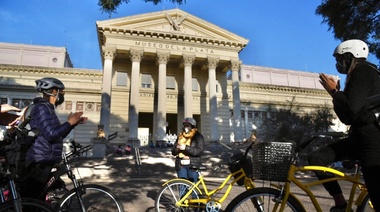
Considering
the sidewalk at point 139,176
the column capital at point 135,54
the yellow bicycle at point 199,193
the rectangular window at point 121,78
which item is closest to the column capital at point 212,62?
the column capital at point 135,54

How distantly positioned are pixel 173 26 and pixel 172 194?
1048 inches

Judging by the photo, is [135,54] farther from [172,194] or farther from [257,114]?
[172,194]

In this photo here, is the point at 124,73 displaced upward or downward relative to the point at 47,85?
upward

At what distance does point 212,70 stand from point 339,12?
57.9 ft

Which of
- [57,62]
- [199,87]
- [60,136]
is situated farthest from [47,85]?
[57,62]

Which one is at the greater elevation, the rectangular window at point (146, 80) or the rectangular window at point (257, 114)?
the rectangular window at point (146, 80)

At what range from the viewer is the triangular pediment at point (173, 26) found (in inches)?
1057

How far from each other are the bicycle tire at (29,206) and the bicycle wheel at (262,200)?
5.08ft

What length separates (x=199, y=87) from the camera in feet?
105

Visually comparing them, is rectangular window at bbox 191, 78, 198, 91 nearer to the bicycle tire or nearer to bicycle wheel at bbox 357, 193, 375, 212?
bicycle wheel at bbox 357, 193, 375, 212

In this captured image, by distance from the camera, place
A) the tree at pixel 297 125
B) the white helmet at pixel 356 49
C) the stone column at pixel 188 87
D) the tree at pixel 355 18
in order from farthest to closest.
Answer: the tree at pixel 297 125 < the stone column at pixel 188 87 < the tree at pixel 355 18 < the white helmet at pixel 356 49

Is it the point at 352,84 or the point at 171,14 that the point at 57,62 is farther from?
the point at 352,84

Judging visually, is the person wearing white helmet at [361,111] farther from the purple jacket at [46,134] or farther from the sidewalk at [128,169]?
the sidewalk at [128,169]

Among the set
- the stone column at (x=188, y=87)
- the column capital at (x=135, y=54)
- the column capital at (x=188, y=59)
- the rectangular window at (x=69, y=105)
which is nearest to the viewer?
→ the column capital at (x=135, y=54)
